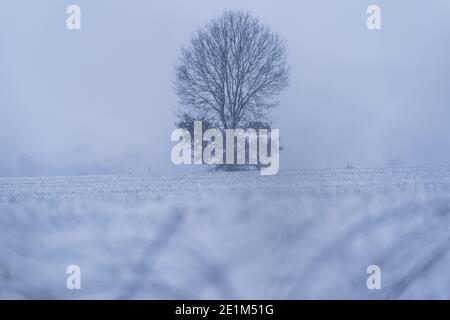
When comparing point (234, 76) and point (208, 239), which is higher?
point (234, 76)

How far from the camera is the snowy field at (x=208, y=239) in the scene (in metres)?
3.08

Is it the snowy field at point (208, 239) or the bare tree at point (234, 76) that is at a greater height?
the bare tree at point (234, 76)

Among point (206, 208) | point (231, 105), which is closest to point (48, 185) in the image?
point (206, 208)

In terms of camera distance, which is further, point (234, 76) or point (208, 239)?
point (234, 76)

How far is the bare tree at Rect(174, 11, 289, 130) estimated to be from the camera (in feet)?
10.3

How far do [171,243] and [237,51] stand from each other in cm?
127

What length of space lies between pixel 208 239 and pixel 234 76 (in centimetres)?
102

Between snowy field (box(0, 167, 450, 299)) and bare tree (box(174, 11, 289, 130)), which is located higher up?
bare tree (box(174, 11, 289, 130))

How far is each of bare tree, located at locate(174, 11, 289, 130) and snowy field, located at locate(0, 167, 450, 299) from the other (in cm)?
39

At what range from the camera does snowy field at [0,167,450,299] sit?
10.1 ft

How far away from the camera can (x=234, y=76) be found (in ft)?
10.5

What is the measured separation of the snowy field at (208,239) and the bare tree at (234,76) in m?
0.39

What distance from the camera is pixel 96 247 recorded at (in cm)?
308
